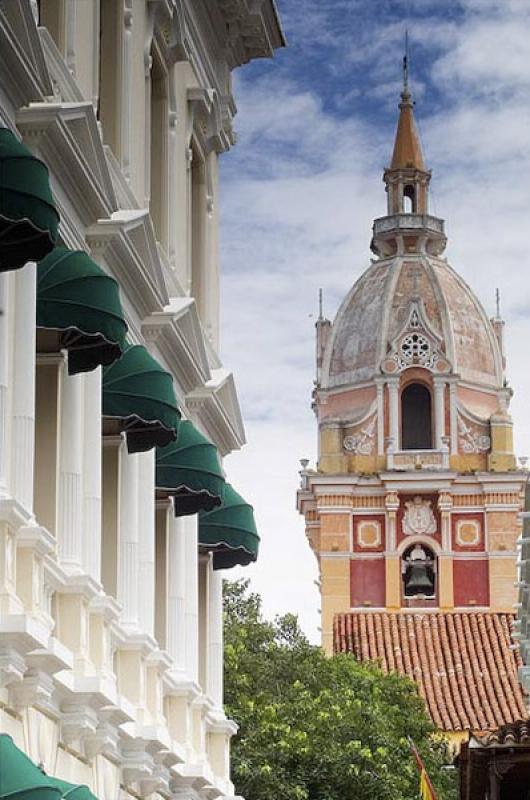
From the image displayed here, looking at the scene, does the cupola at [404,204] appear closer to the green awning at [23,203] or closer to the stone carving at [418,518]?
the stone carving at [418,518]

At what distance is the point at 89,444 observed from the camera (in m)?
19.5

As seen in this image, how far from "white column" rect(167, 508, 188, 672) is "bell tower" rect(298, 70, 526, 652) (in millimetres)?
41083

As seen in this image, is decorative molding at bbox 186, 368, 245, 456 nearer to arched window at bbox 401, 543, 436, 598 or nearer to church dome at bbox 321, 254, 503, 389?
arched window at bbox 401, 543, 436, 598

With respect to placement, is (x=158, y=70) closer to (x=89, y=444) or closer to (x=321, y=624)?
(x=89, y=444)

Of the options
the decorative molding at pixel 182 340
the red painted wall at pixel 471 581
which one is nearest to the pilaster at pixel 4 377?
the decorative molding at pixel 182 340

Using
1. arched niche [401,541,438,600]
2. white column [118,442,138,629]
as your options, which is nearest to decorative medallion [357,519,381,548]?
arched niche [401,541,438,600]

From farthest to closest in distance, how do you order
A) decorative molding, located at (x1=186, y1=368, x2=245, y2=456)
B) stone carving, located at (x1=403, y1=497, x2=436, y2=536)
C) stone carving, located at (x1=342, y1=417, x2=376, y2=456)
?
stone carving, located at (x1=342, y1=417, x2=376, y2=456)
stone carving, located at (x1=403, y1=497, x2=436, y2=536)
decorative molding, located at (x1=186, y1=368, x2=245, y2=456)

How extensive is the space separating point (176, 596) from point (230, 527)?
1.80 metres

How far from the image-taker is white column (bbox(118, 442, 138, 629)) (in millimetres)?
21188

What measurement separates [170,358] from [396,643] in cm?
4210

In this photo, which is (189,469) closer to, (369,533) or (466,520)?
(369,533)

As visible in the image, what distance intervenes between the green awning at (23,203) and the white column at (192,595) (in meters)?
9.94

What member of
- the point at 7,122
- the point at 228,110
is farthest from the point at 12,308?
the point at 228,110

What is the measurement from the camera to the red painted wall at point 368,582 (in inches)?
2670
